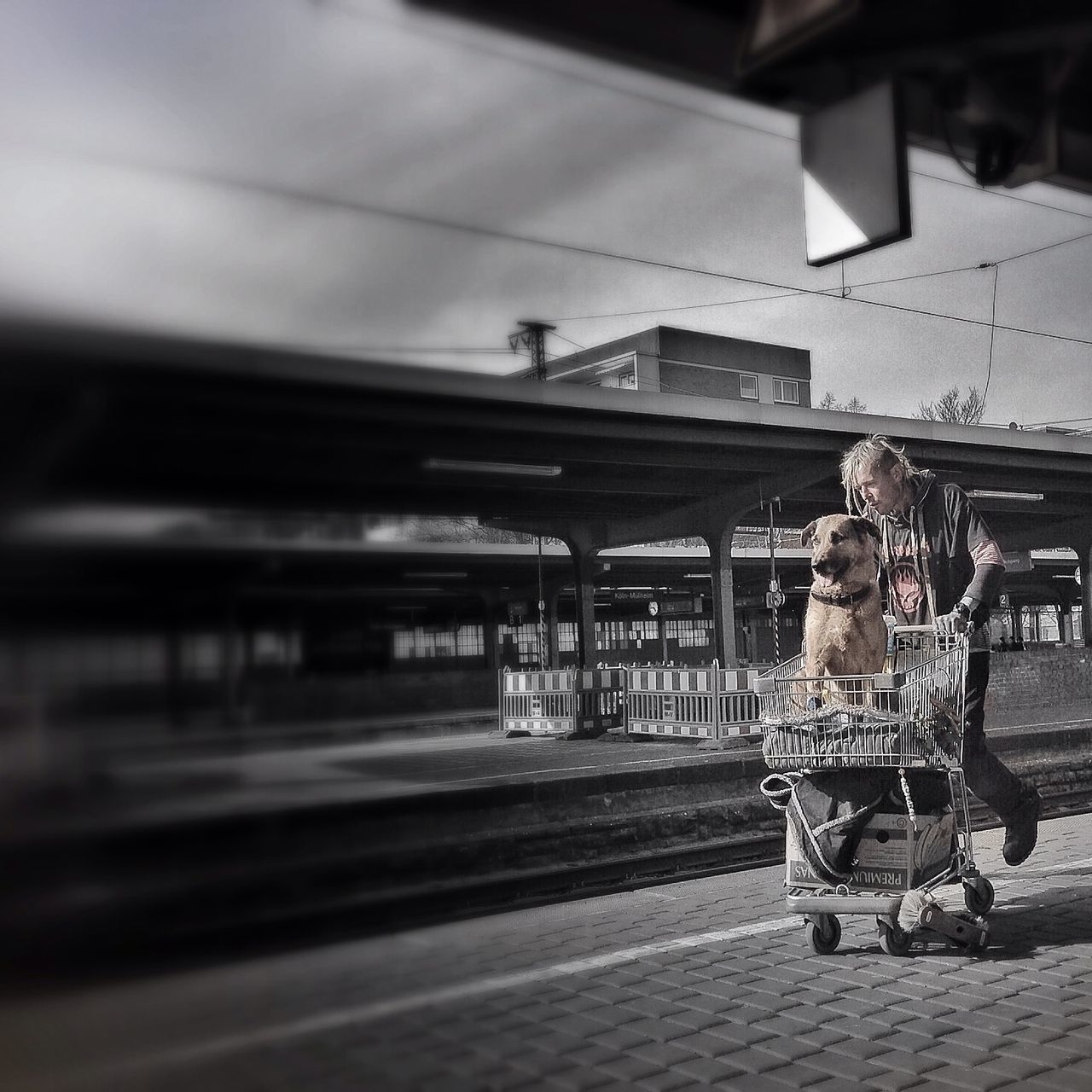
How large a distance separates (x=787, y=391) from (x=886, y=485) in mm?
32085

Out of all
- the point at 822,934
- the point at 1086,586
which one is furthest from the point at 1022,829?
the point at 1086,586

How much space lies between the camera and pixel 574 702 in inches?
800

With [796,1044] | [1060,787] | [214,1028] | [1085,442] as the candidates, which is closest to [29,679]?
[214,1028]

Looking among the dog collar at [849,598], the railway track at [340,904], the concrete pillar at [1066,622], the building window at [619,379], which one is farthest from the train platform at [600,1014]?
the concrete pillar at [1066,622]

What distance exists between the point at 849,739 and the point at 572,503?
58.7 feet

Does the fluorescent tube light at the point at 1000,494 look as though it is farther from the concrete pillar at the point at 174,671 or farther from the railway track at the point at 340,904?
the concrete pillar at the point at 174,671

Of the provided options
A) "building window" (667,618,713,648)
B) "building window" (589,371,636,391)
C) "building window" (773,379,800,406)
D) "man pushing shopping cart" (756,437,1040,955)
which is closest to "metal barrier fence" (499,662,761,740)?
"man pushing shopping cart" (756,437,1040,955)

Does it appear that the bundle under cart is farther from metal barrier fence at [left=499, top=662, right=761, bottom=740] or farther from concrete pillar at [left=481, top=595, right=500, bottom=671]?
concrete pillar at [left=481, top=595, right=500, bottom=671]

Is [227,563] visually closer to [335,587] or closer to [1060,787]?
[1060,787]

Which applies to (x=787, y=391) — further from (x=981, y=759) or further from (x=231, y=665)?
(x=981, y=759)

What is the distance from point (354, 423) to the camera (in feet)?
45.4

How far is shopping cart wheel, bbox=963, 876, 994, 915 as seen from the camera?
16.3 ft

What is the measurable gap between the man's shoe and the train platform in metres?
0.25

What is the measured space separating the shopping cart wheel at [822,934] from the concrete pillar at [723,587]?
18362 mm
